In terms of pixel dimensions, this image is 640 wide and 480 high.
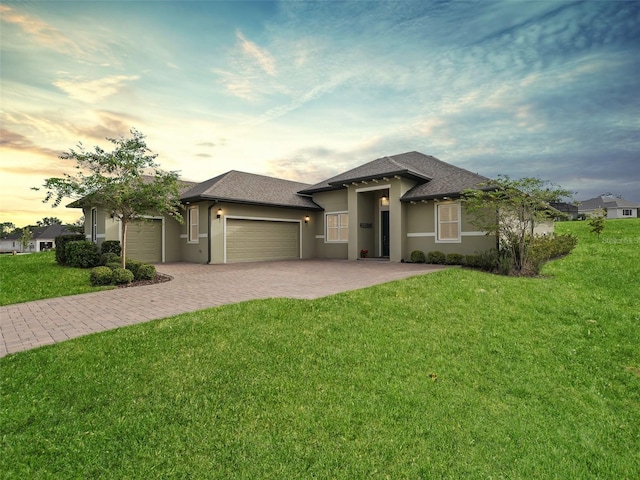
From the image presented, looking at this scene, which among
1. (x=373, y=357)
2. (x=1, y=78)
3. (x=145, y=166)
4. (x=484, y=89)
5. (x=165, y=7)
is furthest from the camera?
(x=484, y=89)

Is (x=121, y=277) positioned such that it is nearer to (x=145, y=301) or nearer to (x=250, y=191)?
(x=145, y=301)

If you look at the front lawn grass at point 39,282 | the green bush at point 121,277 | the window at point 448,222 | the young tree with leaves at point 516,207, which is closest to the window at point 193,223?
the front lawn grass at point 39,282

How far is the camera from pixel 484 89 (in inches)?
509

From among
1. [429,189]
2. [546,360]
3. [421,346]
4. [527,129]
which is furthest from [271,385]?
Result: [527,129]

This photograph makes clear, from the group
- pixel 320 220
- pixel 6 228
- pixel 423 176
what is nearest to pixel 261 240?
pixel 320 220

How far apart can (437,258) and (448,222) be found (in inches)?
69.2

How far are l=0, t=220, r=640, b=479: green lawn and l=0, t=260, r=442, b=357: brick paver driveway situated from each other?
855 mm

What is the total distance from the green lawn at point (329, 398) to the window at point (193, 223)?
11519mm

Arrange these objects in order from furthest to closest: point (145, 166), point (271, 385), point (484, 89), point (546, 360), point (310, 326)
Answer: point (484, 89) → point (145, 166) → point (310, 326) → point (546, 360) → point (271, 385)

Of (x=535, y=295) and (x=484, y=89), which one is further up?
(x=484, y=89)

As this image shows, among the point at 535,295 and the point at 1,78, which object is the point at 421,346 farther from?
the point at 1,78

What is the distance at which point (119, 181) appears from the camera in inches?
441

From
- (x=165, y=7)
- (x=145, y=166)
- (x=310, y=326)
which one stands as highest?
(x=165, y=7)

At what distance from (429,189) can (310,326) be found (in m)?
11.4
